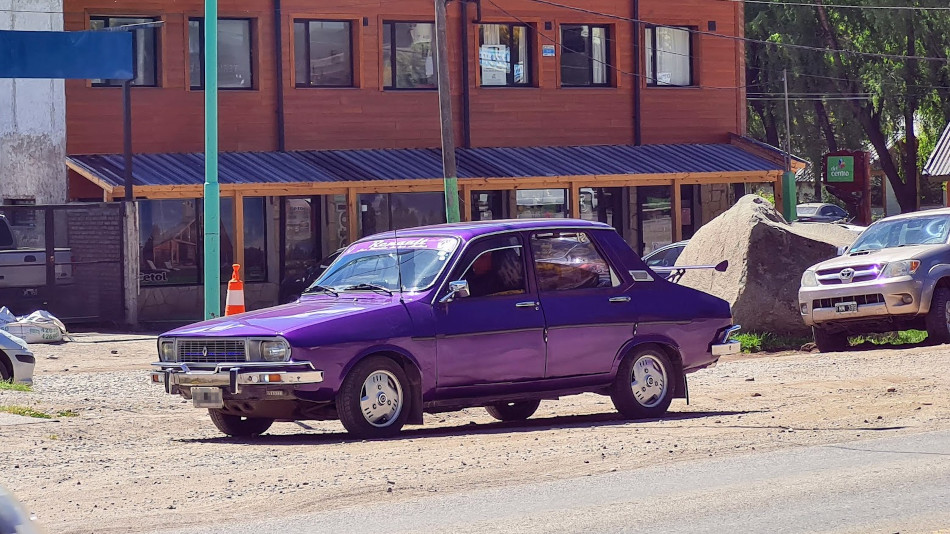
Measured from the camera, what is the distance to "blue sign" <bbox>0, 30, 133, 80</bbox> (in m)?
22.3

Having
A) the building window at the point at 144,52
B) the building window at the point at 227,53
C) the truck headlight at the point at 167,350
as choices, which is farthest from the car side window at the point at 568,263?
the building window at the point at 227,53

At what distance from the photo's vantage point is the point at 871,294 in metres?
18.3

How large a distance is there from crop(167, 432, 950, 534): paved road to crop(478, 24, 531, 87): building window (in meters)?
25.5

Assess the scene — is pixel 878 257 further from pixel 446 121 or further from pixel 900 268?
pixel 446 121

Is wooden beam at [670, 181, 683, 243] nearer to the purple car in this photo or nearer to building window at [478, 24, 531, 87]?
building window at [478, 24, 531, 87]

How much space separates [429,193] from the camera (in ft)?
112

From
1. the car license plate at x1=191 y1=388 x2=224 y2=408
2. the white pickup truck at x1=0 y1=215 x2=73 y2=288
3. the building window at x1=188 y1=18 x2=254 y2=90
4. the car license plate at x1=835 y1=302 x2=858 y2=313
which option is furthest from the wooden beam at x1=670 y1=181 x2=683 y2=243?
the car license plate at x1=191 y1=388 x2=224 y2=408

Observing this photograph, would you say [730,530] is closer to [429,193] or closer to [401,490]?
[401,490]

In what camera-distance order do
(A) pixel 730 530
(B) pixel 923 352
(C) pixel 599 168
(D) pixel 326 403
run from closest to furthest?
(A) pixel 730 530 < (D) pixel 326 403 < (B) pixel 923 352 < (C) pixel 599 168

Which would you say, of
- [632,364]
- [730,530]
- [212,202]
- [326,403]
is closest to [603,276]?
[632,364]

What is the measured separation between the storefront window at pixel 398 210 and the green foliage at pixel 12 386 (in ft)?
57.7

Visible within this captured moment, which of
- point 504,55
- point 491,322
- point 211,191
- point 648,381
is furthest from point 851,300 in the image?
point 504,55

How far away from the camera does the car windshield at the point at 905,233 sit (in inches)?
748

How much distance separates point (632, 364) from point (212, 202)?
8.23m
